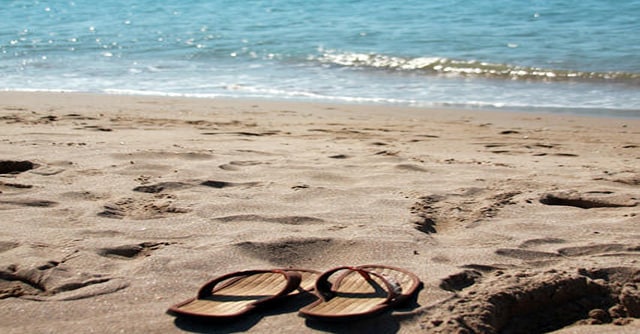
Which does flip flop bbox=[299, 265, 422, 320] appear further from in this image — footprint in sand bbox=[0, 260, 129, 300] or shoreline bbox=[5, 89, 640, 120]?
shoreline bbox=[5, 89, 640, 120]

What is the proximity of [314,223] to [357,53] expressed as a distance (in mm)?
8953

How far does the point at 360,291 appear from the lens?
270 centimetres

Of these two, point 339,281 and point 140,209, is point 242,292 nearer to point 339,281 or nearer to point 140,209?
point 339,281

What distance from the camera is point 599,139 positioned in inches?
246

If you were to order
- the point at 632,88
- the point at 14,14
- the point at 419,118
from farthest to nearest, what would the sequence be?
the point at 14,14
the point at 632,88
the point at 419,118

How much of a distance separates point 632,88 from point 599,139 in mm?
3362

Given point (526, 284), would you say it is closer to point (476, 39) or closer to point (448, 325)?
point (448, 325)

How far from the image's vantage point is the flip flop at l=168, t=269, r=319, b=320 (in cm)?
253

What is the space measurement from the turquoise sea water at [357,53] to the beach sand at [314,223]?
3.23 meters

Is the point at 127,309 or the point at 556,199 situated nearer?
the point at 127,309

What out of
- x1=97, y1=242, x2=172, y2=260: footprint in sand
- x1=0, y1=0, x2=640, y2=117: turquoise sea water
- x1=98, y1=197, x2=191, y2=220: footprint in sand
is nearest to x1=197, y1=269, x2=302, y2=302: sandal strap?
x1=97, y1=242, x2=172, y2=260: footprint in sand

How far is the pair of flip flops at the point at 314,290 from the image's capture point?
2516 mm

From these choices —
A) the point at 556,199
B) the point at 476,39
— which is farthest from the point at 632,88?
the point at 556,199

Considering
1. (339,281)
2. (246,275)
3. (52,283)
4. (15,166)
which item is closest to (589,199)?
(339,281)
